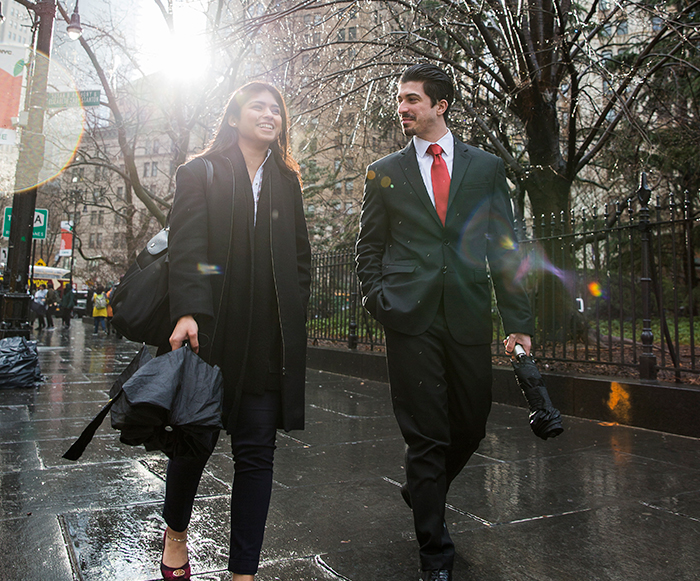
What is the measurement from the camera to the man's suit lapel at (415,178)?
2641 millimetres

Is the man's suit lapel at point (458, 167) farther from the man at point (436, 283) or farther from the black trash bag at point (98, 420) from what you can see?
the black trash bag at point (98, 420)

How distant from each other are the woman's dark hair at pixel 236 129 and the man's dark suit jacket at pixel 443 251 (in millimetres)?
415

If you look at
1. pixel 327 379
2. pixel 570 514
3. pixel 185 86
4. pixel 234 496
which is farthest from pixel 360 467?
pixel 185 86

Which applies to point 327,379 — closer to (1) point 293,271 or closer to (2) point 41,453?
(2) point 41,453

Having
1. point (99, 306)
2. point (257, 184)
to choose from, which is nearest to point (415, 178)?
point (257, 184)

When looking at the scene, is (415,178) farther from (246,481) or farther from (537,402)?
(246,481)

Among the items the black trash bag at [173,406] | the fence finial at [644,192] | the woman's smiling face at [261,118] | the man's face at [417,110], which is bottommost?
the black trash bag at [173,406]

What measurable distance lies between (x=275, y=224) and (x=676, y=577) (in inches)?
83.7

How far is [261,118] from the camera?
2539 mm

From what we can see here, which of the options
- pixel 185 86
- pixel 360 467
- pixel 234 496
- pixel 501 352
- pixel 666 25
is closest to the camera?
pixel 234 496

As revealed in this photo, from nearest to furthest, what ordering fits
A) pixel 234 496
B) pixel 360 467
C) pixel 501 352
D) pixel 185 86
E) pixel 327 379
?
pixel 234 496 → pixel 360 467 → pixel 501 352 → pixel 327 379 → pixel 185 86

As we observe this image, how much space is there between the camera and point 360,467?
421 cm

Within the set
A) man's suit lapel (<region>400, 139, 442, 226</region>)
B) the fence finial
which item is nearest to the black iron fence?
the fence finial

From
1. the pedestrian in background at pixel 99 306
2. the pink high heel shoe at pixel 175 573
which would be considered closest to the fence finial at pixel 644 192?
the pink high heel shoe at pixel 175 573
